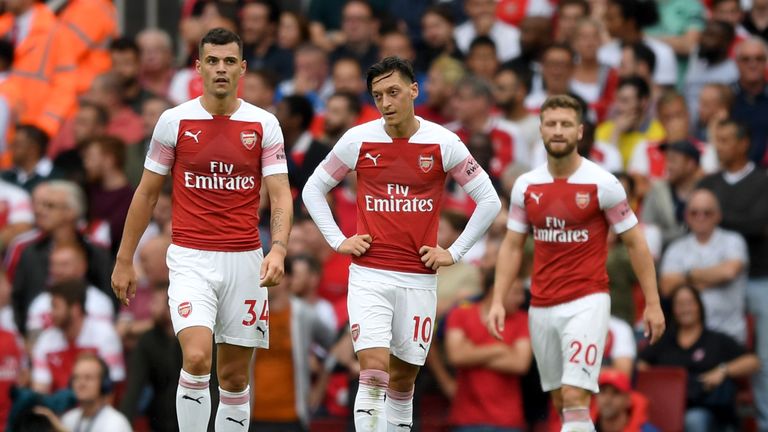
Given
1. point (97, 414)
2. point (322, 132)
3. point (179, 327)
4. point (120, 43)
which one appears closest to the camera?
point (179, 327)

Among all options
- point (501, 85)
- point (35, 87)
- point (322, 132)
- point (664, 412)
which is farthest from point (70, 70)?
point (664, 412)

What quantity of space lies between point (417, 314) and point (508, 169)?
5.14 m

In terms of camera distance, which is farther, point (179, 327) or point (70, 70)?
point (70, 70)

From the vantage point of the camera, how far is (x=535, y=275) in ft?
44.3

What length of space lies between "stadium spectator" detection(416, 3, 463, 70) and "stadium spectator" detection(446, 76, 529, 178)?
184cm

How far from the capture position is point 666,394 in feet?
51.6

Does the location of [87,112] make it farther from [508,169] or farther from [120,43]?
[508,169]

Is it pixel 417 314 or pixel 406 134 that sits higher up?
pixel 406 134

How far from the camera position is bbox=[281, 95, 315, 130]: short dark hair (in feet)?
59.8

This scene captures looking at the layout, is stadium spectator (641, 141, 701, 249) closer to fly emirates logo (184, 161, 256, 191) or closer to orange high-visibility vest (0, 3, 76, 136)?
fly emirates logo (184, 161, 256, 191)

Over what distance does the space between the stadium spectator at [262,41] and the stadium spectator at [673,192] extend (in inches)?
198

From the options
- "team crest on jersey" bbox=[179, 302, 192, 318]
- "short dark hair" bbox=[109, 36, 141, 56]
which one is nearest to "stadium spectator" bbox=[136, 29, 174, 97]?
"short dark hair" bbox=[109, 36, 141, 56]

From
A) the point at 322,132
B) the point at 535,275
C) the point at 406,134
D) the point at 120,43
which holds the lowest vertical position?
the point at 535,275

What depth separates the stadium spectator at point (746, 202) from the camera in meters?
16.7
